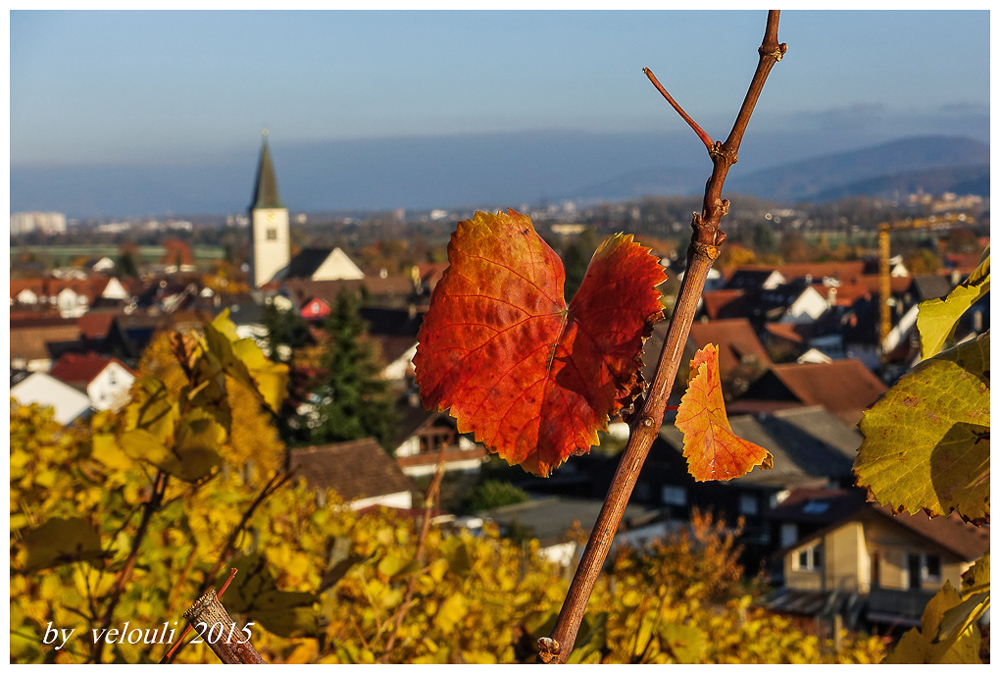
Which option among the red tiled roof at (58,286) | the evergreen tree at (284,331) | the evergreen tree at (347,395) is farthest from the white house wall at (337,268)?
the evergreen tree at (347,395)

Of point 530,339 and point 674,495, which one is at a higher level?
point 530,339

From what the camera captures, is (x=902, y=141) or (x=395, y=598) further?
(x=902, y=141)

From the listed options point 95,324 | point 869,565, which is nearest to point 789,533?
point 869,565

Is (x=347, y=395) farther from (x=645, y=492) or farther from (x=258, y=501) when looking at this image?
(x=258, y=501)

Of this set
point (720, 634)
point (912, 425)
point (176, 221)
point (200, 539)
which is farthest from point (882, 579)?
point (176, 221)

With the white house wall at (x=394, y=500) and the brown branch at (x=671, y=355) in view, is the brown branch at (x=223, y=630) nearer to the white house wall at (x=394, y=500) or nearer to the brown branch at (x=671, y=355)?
the brown branch at (x=671, y=355)

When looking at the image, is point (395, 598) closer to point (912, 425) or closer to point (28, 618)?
point (28, 618)
